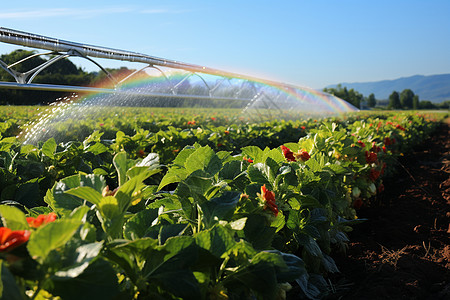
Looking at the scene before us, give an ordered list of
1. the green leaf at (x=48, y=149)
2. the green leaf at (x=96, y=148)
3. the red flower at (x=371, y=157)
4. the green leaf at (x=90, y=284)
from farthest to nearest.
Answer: the red flower at (x=371, y=157), the green leaf at (x=96, y=148), the green leaf at (x=48, y=149), the green leaf at (x=90, y=284)

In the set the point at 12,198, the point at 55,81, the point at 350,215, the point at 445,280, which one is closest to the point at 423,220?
the point at 350,215

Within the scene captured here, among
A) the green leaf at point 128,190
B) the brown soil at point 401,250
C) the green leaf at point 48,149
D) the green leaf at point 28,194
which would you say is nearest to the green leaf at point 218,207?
the green leaf at point 128,190

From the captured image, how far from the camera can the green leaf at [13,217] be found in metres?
0.81

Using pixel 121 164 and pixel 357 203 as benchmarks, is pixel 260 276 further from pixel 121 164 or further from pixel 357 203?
pixel 357 203

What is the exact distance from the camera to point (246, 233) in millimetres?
1271

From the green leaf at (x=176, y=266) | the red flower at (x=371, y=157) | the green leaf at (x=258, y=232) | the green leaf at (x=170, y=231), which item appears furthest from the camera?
the red flower at (x=371, y=157)

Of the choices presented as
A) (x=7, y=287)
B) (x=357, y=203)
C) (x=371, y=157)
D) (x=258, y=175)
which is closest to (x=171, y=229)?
(x=7, y=287)

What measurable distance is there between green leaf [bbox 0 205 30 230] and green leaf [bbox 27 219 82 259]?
149 millimetres

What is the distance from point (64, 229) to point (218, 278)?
1.68 ft

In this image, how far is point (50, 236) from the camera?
2.34 feet

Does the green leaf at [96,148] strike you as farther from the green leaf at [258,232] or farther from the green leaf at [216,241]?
the green leaf at [216,241]

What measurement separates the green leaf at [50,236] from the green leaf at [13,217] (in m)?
0.15

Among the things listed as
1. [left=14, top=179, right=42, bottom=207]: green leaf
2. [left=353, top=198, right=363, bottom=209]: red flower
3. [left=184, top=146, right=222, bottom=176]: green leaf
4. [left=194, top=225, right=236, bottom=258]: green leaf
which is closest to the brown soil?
[left=353, top=198, right=363, bottom=209]: red flower

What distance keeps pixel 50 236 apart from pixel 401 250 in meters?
2.89
